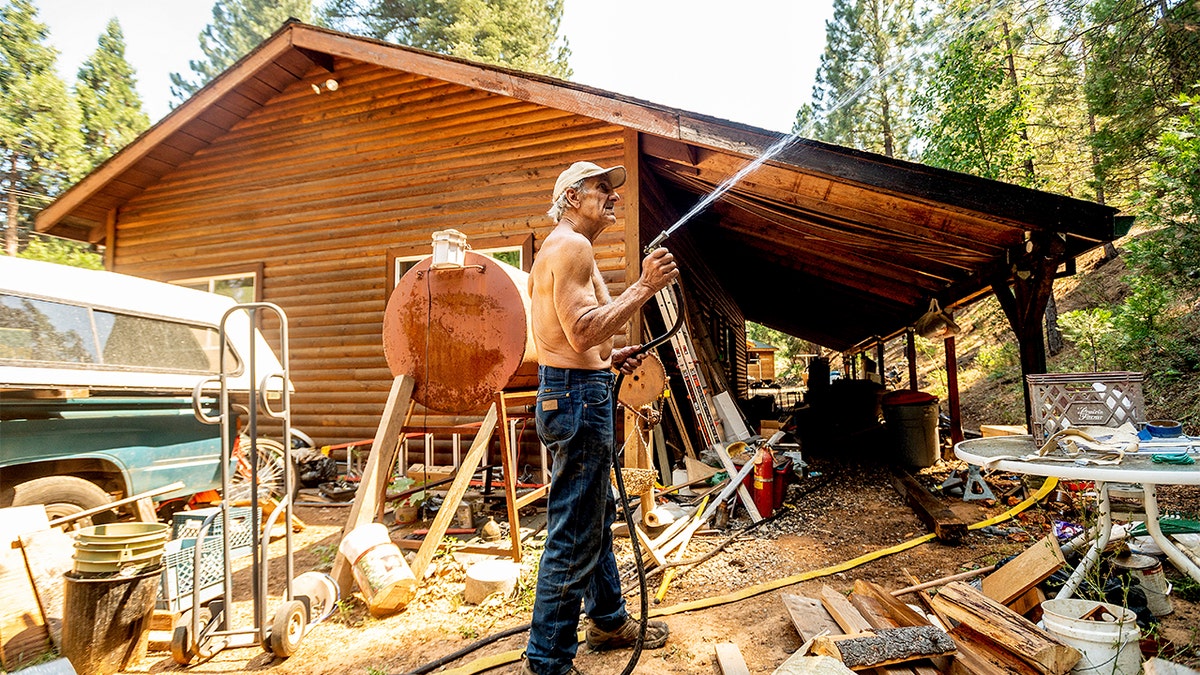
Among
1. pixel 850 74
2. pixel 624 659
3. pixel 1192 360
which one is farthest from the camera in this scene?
pixel 850 74

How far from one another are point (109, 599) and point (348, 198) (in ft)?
21.2

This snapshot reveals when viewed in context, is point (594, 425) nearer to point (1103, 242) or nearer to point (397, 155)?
point (1103, 242)

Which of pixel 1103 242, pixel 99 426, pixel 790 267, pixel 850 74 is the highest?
pixel 850 74

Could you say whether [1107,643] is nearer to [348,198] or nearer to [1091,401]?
[1091,401]

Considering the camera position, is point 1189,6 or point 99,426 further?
point 1189,6

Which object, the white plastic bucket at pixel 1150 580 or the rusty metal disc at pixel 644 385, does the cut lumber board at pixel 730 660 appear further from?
the rusty metal disc at pixel 644 385

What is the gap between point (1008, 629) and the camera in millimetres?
2150

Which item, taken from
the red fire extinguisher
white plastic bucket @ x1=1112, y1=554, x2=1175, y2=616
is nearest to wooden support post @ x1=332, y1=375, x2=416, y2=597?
the red fire extinguisher

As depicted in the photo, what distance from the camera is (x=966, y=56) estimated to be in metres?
13.2

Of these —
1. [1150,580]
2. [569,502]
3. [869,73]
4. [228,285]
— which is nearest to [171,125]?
[228,285]

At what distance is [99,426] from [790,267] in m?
8.79

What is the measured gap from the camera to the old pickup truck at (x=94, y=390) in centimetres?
366

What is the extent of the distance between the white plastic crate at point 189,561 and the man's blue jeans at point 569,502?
1869 millimetres

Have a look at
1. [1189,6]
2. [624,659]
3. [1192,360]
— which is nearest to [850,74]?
[1189,6]
